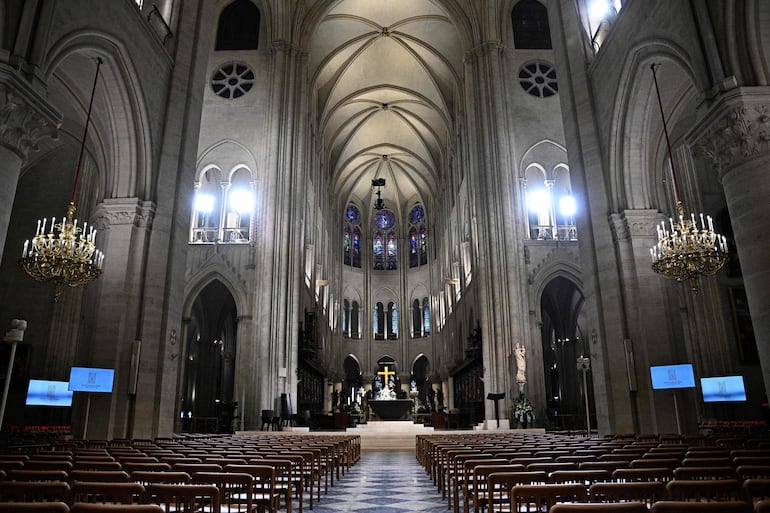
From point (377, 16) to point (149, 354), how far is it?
77.9ft

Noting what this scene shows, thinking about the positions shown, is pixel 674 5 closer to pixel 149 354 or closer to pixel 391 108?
pixel 149 354

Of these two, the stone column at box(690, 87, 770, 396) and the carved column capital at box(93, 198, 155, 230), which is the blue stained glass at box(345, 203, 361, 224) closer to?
the carved column capital at box(93, 198, 155, 230)

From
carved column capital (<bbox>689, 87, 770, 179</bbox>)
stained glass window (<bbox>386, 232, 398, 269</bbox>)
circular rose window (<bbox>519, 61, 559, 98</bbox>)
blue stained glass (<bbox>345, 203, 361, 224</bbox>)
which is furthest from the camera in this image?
stained glass window (<bbox>386, 232, 398, 269</bbox>)

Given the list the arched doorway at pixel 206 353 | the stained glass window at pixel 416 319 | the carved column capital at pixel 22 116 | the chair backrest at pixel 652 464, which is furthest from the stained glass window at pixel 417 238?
the chair backrest at pixel 652 464

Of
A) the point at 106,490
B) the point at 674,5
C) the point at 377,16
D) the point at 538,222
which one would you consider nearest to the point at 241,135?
the point at 377,16

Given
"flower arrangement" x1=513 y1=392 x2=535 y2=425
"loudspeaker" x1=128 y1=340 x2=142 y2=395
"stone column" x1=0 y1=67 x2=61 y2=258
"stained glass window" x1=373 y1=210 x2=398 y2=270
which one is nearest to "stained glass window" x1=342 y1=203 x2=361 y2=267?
"stained glass window" x1=373 y1=210 x2=398 y2=270

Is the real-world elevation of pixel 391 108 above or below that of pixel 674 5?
above

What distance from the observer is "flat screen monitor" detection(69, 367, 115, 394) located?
9.81 meters

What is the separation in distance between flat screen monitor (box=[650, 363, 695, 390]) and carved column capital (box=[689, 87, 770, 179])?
4.33 metres

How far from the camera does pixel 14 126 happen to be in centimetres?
728

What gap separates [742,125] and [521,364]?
13400 mm

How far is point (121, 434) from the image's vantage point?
35.1 ft

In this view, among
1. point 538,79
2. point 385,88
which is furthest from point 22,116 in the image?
point 385,88

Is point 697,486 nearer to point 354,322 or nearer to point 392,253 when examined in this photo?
point 354,322
